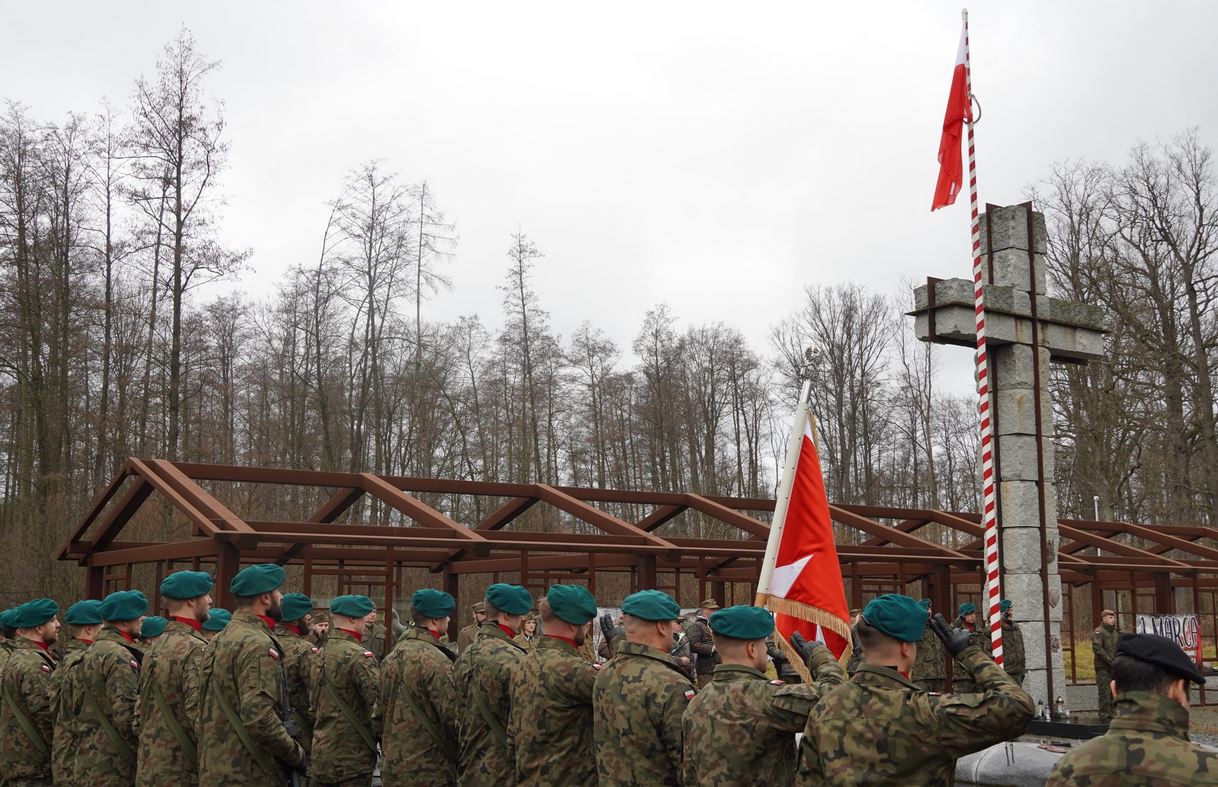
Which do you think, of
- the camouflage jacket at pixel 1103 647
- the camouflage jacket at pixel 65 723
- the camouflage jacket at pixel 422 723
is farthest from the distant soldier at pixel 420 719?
the camouflage jacket at pixel 1103 647

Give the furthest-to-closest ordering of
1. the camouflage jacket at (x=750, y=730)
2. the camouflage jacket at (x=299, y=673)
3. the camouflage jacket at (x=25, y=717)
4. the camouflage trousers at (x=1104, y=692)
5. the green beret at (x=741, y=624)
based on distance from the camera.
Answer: the camouflage trousers at (x=1104, y=692)
the camouflage jacket at (x=299, y=673)
the camouflage jacket at (x=25, y=717)
the green beret at (x=741, y=624)
the camouflage jacket at (x=750, y=730)

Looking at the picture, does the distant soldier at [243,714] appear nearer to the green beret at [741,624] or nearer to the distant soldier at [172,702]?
the distant soldier at [172,702]

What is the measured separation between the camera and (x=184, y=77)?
24.8 meters

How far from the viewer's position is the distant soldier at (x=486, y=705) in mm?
6242

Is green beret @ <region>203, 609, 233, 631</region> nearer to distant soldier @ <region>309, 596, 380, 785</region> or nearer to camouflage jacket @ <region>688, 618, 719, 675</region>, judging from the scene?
Result: distant soldier @ <region>309, 596, 380, 785</region>

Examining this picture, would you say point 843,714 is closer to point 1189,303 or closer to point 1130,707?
point 1130,707

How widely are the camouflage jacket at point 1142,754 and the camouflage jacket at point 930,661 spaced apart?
12936 millimetres

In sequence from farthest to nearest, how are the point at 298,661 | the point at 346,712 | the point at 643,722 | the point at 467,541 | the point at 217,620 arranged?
1. the point at 467,541
2. the point at 217,620
3. the point at 298,661
4. the point at 346,712
5. the point at 643,722

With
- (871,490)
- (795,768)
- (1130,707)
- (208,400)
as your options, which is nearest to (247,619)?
(795,768)

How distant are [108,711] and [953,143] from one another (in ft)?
30.5

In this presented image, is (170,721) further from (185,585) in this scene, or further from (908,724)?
(908,724)

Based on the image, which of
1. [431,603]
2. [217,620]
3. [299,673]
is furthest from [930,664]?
[431,603]

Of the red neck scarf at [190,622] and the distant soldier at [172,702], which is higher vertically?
the red neck scarf at [190,622]

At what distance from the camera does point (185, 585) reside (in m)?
6.75
